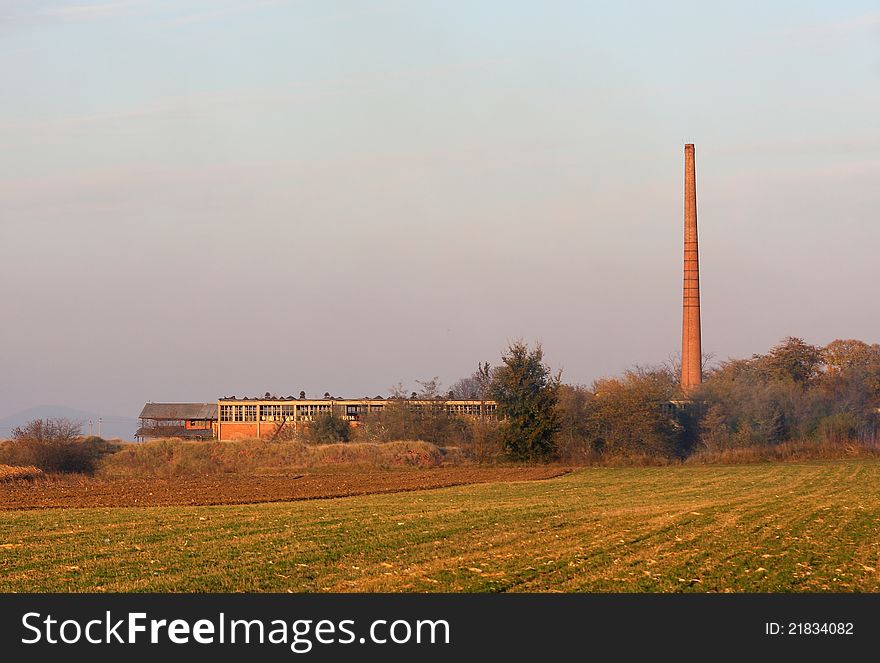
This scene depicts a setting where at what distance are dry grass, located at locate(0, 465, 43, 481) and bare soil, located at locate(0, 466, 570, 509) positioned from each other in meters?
0.65

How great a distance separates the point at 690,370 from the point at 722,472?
33.3 meters

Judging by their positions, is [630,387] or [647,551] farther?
[630,387]

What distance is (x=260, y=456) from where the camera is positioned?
77.2 m

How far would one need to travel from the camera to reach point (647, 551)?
67.6 feet

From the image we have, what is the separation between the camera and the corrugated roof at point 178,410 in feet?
421

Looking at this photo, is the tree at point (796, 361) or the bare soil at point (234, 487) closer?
the bare soil at point (234, 487)

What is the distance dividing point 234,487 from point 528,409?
28.1 m

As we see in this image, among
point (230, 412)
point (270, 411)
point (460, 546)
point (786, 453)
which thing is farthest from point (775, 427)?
point (460, 546)

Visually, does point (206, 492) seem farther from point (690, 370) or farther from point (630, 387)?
point (690, 370)

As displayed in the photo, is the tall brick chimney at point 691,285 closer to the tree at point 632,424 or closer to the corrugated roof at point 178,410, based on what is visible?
the tree at point 632,424

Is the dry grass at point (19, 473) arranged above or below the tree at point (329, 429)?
below

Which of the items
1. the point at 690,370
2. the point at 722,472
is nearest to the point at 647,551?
the point at 722,472

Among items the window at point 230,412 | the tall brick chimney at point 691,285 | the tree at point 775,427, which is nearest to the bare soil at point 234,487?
the tree at point 775,427

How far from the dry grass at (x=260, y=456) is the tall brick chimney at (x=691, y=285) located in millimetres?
26555
